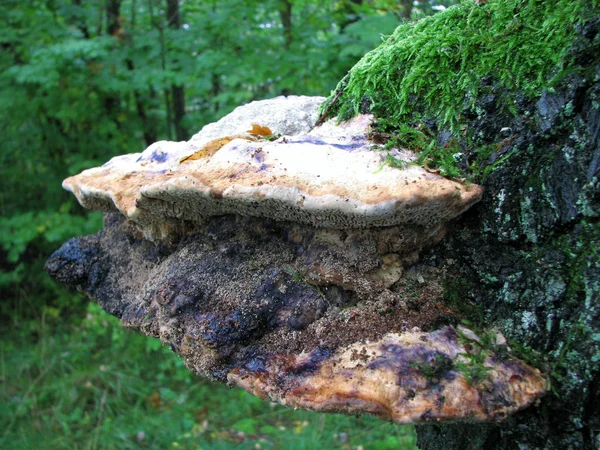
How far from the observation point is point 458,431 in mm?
1506

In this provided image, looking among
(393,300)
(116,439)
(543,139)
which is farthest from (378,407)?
→ (116,439)

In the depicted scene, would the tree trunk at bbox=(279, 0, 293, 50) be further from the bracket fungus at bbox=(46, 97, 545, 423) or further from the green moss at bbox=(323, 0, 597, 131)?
the bracket fungus at bbox=(46, 97, 545, 423)

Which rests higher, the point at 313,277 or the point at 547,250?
the point at 547,250

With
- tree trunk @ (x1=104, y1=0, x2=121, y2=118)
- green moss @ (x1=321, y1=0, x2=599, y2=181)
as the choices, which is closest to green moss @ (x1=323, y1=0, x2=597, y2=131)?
green moss @ (x1=321, y1=0, x2=599, y2=181)

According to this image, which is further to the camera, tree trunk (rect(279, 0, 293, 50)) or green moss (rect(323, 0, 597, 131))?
tree trunk (rect(279, 0, 293, 50))

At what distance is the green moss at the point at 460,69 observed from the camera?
1287 mm

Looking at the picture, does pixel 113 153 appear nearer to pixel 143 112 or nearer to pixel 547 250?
pixel 143 112

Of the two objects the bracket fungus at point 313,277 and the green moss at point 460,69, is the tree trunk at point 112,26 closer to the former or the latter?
the bracket fungus at point 313,277

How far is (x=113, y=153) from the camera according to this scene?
6.37m

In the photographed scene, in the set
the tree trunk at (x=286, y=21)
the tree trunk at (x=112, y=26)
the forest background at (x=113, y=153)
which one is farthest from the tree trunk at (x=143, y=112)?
the tree trunk at (x=286, y=21)

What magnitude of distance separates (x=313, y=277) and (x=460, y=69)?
778 mm

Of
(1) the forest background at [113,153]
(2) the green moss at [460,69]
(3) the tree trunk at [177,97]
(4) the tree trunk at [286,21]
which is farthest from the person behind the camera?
(3) the tree trunk at [177,97]

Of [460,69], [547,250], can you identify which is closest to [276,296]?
[547,250]

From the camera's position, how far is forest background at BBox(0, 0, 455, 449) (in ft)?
14.9
